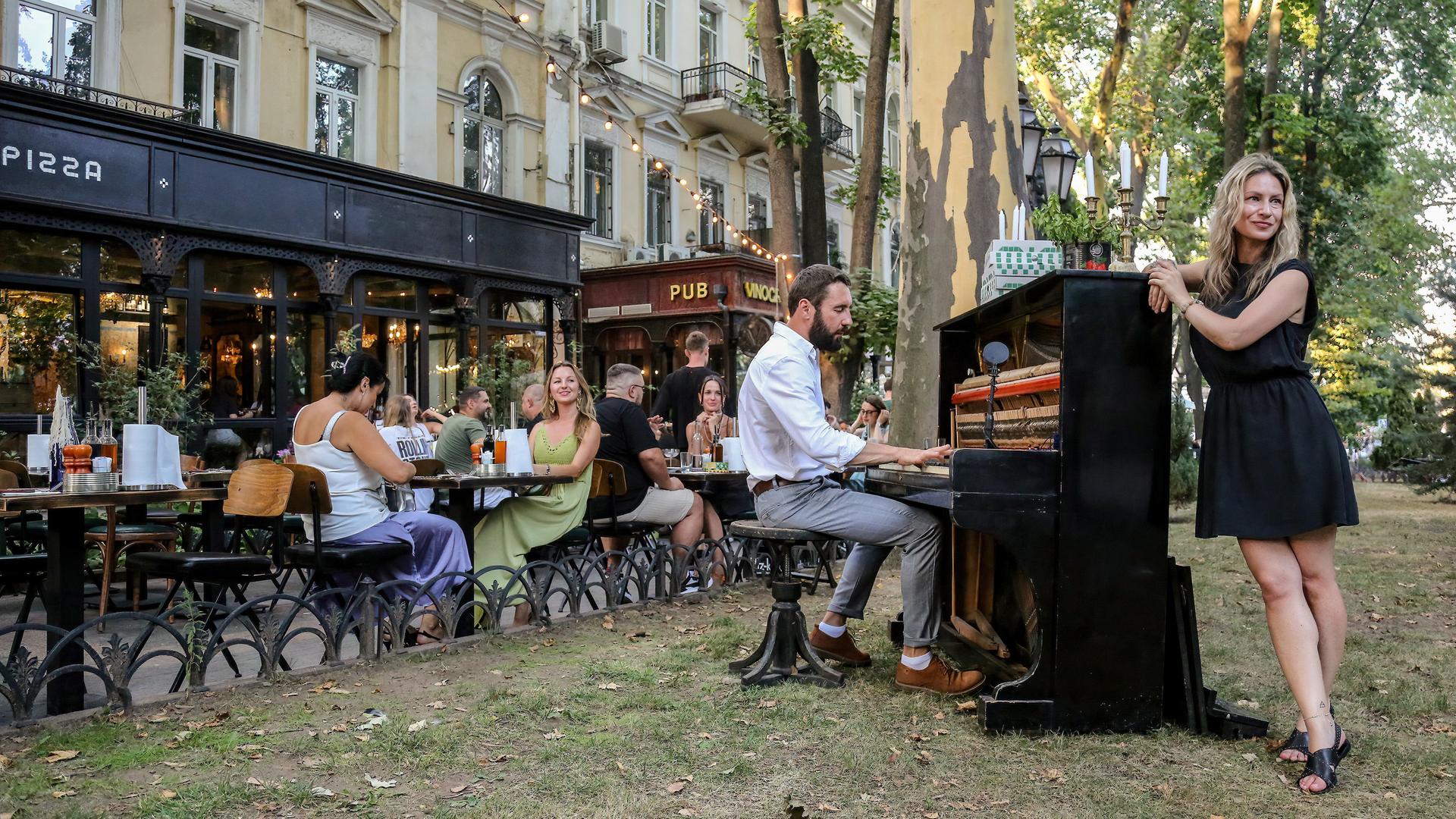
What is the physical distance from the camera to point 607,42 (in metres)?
18.7

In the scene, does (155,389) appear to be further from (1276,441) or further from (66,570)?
(1276,441)

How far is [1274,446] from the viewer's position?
3.70 metres

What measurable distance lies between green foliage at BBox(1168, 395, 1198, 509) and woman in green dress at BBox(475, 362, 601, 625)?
10.9 meters

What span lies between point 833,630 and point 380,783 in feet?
7.58

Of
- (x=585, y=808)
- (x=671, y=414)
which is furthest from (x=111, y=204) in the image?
(x=585, y=808)

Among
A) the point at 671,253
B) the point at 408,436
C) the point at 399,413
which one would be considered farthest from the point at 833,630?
the point at 671,253

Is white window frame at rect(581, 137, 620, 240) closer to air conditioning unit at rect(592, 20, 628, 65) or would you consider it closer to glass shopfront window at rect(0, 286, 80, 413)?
air conditioning unit at rect(592, 20, 628, 65)

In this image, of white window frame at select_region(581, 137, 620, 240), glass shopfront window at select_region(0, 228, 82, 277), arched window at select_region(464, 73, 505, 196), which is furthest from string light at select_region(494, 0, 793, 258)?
glass shopfront window at select_region(0, 228, 82, 277)

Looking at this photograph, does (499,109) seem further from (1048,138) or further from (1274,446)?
(1274,446)

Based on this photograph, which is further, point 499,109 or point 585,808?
point 499,109

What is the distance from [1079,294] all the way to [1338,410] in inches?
1301

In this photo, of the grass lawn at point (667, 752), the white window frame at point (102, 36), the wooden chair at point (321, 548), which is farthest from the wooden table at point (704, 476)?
the white window frame at point (102, 36)

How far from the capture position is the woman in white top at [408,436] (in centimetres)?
811

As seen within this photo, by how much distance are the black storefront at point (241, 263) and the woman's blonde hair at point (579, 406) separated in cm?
706
